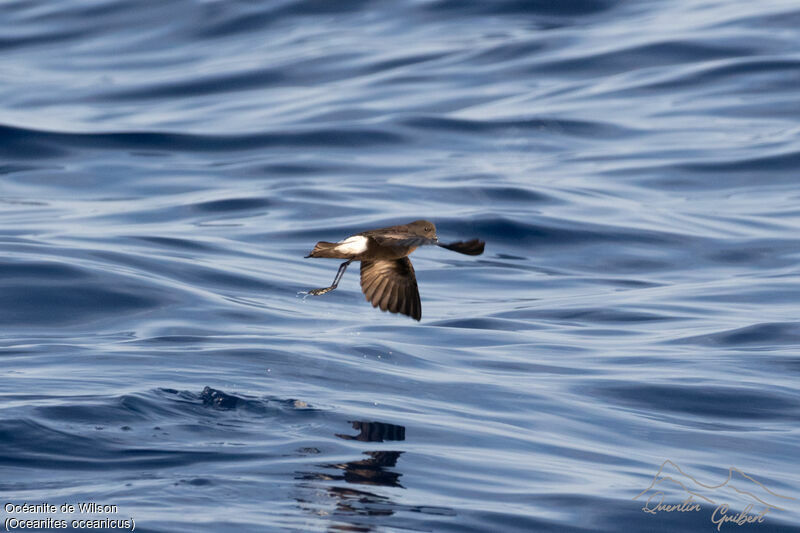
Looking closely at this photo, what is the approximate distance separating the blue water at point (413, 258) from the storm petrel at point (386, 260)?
66 cm

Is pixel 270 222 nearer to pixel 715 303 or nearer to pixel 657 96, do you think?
pixel 715 303

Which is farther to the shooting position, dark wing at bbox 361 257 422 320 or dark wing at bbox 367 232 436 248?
dark wing at bbox 361 257 422 320

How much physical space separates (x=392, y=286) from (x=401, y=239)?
122cm

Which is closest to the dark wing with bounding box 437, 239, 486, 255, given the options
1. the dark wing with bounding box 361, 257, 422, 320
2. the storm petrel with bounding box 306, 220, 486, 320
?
the storm petrel with bounding box 306, 220, 486, 320

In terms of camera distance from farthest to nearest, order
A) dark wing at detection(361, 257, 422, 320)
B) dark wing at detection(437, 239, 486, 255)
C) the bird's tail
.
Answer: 1. dark wing at detection(361, 257, 422, 320)
2. the bird's tail
3. dark wing at detection(437, 239, 486, 255)

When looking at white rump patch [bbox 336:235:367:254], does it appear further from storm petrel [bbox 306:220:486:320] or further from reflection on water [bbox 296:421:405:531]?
reflection on water [bbox 296:421:405:531]

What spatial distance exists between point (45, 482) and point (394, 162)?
1105 centimetres

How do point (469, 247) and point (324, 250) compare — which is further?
point (324, 250)

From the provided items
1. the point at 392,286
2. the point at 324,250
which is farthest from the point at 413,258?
the point at 324,250

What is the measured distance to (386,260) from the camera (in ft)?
22.3

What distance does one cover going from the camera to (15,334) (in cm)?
877

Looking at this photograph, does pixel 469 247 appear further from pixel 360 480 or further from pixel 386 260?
pixel 386 260

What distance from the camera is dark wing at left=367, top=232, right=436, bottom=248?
5434mm

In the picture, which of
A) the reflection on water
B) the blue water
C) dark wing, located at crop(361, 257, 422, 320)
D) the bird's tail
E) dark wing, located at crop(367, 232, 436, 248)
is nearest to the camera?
the reflection on water
